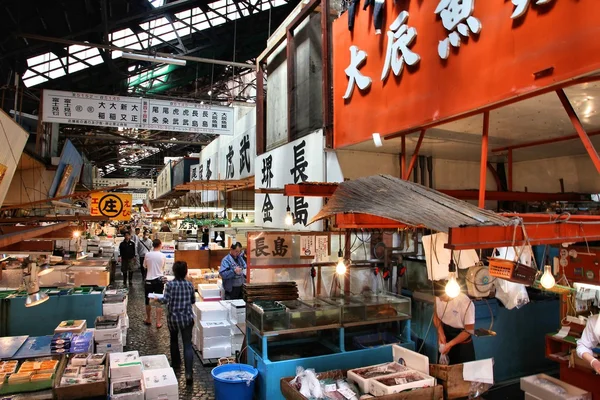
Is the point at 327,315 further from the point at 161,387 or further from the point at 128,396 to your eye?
the point at 128,396

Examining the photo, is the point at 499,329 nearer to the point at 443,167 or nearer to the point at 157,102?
the point at 443,167

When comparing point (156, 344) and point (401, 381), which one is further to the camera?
point (156, 344)

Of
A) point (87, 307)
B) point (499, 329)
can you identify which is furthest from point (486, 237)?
point (87, 307)

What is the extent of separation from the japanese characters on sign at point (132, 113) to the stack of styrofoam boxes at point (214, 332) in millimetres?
6102

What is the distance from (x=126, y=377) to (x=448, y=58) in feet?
Answer: 19.4

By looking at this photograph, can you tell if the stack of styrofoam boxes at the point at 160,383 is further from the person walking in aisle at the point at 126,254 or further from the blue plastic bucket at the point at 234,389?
the person walking in aisle at the point at 126,254

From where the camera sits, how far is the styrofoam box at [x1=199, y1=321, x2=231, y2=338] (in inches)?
343

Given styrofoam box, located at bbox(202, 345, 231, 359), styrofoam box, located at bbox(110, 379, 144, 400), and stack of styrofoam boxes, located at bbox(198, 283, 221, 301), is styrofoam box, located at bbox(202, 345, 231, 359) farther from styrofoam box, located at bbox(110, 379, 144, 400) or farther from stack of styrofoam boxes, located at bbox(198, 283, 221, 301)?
styrofoam box, located at bbox(110, 379, 144, 400)

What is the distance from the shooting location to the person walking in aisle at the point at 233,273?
400 inches

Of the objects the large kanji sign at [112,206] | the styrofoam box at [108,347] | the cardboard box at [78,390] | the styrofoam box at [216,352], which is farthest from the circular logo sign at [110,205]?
the cardboard box at [78,390]

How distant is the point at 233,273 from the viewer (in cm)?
1012

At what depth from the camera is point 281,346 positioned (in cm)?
716

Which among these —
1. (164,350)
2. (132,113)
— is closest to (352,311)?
(164,350)

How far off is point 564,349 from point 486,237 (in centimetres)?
493
